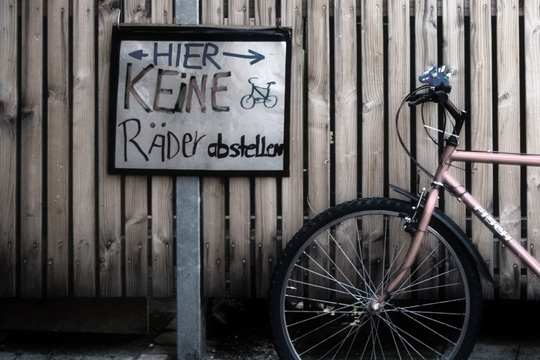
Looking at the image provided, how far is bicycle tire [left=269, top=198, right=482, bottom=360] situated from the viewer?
4.32 metres

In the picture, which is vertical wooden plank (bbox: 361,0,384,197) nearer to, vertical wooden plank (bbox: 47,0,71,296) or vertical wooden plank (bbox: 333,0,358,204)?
vertical wooden plank (bbox: 333,0,358,204)

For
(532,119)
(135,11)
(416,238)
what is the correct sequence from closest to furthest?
1. (416,238)
2. (532,119)
3. (135,11)

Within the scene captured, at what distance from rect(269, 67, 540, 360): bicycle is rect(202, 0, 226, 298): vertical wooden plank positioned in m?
0.44

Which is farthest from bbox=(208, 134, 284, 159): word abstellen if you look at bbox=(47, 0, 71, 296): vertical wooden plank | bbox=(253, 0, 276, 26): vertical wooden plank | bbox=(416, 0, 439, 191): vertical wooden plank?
bbox=(47, 0, 71, 296): vertical wooden plank

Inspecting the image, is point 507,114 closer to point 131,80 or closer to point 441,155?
point 441,155

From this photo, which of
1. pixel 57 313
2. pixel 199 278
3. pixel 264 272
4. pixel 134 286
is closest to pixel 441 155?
pixel 264 272

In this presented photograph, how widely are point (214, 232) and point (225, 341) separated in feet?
2.87

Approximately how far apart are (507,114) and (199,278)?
207cm

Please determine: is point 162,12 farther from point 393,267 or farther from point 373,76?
point 393,267

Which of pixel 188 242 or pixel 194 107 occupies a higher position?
pixel 194 107

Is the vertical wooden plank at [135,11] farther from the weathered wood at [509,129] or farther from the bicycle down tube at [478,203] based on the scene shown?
the weathered wood at [509,129]

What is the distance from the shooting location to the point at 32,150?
4867 mm

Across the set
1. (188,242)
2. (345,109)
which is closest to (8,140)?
(188,242)

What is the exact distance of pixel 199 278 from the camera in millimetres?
4785
